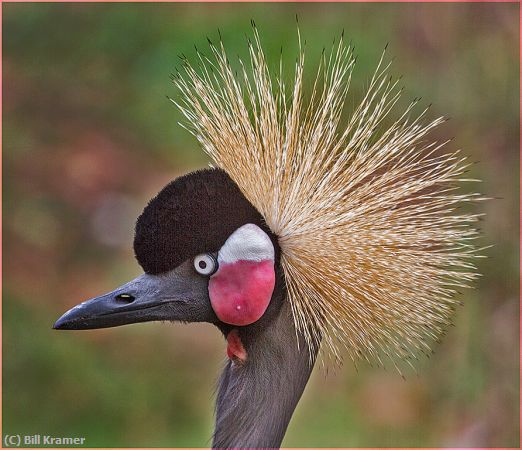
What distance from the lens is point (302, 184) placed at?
134 cm

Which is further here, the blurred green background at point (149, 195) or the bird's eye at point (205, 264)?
the blurred green background at point (149, 195)

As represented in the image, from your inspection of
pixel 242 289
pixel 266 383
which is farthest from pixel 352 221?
pixel 266 383

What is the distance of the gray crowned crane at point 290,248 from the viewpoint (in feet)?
4.26

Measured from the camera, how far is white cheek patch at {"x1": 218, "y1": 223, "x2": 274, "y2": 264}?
1289 millimetres

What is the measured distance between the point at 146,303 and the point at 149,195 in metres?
1.69

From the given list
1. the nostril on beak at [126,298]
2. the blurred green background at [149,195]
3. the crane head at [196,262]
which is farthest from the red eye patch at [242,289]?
the blurred green background at [149,195]

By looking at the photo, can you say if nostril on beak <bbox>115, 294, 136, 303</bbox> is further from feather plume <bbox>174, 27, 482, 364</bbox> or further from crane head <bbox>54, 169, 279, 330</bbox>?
feather plume <bbox>174, 27, 482, 364</bbox>

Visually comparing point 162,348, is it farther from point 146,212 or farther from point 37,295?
point 146,212

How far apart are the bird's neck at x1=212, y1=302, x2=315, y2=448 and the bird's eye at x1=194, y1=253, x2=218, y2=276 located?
0.48 feet

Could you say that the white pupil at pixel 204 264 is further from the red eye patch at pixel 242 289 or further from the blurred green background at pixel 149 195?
the blurred green background at pixel 149 195

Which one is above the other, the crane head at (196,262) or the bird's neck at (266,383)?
the crane head at (196,262)

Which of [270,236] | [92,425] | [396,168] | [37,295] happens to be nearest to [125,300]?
[270,236]

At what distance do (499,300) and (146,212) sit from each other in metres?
1.56

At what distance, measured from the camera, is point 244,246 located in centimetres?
129
